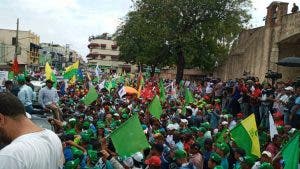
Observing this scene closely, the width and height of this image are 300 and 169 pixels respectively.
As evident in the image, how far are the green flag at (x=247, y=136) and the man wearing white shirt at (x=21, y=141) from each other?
553cm

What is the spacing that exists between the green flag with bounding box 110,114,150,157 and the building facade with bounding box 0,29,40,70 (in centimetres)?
6222

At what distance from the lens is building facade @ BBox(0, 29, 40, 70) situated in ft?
233

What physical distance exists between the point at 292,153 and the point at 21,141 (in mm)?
4548

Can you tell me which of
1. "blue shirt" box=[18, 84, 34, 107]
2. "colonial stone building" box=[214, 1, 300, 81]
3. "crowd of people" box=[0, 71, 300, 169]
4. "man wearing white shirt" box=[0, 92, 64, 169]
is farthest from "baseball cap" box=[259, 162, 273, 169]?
"colonial stone building" box=[214, 1, 300, 81]

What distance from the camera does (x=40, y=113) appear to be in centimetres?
1343

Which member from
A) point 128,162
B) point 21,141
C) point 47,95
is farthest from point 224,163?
point 21,141

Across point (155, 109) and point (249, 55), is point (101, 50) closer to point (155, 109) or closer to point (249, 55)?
point (249, 55)

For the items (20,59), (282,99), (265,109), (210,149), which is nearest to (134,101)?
(265,109)

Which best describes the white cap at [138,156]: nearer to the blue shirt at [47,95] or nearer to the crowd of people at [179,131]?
the crowd of people at [179,131]

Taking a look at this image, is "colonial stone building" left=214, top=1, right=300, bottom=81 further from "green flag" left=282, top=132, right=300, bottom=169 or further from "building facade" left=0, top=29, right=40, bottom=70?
"building facade" left=0, top=29, right=40, bottom=70

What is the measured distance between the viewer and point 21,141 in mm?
2469

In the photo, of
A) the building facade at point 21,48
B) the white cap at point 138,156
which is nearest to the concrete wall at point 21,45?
the building facade at point 21,48

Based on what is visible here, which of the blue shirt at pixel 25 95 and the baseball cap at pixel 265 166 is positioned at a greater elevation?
the blue shirt at pixel 25 95

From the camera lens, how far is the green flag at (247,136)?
7824mm
